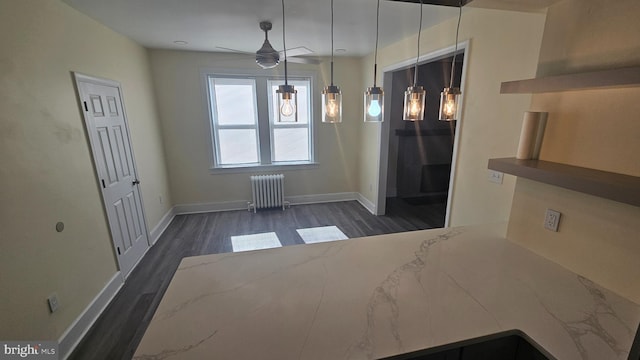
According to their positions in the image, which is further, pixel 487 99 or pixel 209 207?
pixel 209 207

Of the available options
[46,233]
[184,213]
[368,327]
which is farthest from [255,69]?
[368,327]

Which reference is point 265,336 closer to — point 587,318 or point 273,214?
point 587,318

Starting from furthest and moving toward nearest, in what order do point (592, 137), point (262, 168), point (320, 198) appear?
point (320, 198)
point (262, 168)
point (592, 137)

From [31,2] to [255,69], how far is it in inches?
103

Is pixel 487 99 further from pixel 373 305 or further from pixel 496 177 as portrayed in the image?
pixel 373 305

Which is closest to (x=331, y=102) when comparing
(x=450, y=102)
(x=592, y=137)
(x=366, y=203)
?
(x=450, y=102)

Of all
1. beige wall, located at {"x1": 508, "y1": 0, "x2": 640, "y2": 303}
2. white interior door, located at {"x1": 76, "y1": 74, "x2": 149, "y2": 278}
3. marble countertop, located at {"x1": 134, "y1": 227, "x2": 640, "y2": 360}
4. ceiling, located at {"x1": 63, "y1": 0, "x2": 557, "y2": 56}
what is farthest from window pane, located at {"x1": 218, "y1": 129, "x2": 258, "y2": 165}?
beige wall, located at {"x1": 508, "y1": 0, "x2": 640, "y2": 303}

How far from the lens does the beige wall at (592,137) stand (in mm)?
1059

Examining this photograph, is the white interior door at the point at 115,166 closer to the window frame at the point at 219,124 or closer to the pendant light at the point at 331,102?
the window frame at the point at 219,124

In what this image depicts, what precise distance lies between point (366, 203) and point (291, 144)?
174 centimetres

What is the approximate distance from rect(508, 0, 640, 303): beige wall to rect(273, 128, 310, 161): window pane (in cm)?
364

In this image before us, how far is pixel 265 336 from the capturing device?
89cm

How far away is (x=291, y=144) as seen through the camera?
4711 millimetres

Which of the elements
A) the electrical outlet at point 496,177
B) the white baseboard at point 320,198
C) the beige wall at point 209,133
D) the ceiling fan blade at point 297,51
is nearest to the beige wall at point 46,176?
the beige wall at point 209,133
